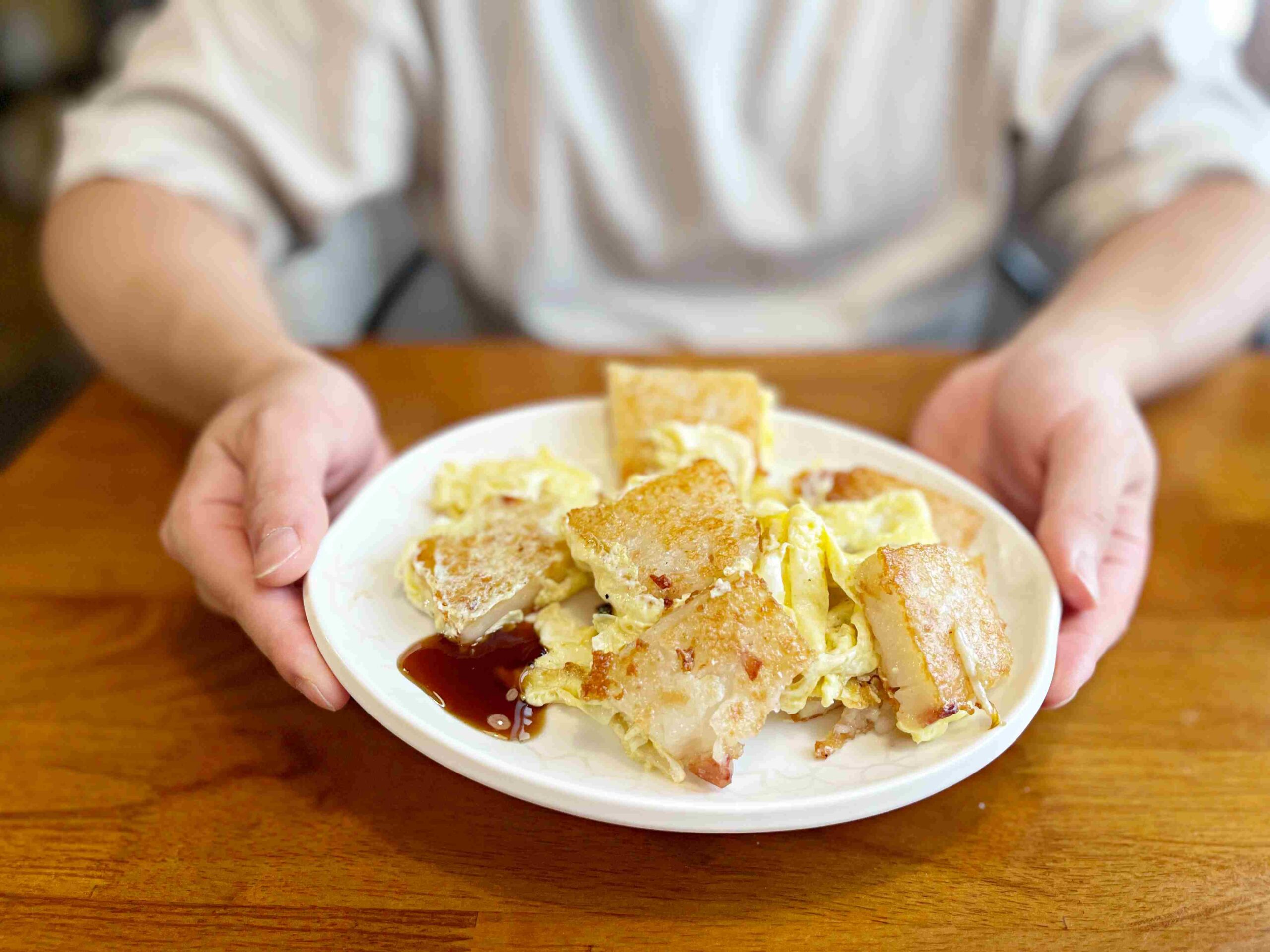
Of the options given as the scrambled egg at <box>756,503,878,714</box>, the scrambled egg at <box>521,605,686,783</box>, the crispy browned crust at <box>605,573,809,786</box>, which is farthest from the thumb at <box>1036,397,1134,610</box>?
the scrambled egg at <box>521,605,686,783</box>

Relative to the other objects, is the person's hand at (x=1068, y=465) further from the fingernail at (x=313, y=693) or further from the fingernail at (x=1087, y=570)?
the fingernail at (x=313, y=693)

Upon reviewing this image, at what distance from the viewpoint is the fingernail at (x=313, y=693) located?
913 millimetres

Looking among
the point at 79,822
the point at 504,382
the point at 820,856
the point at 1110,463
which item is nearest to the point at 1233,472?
the point at 1110,463

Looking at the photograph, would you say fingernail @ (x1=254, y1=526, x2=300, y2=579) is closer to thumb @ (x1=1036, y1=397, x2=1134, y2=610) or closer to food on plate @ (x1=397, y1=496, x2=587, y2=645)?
food on plate @ (x1=397, y1=496, x2=587, y2=645)

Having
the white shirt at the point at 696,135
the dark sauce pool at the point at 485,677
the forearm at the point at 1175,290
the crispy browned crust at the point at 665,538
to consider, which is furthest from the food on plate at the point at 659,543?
the white shirt at the point at 696,135

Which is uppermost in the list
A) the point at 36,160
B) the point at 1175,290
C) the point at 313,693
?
the point at 313,693

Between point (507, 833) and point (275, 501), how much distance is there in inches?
16.8

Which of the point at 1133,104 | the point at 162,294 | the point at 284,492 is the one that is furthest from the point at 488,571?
the point at 1133,104

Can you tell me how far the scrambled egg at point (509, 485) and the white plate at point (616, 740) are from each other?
30 millimetres

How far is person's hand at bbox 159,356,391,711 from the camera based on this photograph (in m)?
0.95

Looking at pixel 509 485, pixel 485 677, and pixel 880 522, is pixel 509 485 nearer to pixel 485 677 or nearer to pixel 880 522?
pixel 485 677

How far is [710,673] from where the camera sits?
87 cm

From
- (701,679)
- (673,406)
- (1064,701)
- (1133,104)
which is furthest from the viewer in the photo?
(1133,104)

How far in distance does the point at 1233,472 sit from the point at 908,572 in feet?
→ 2.99
